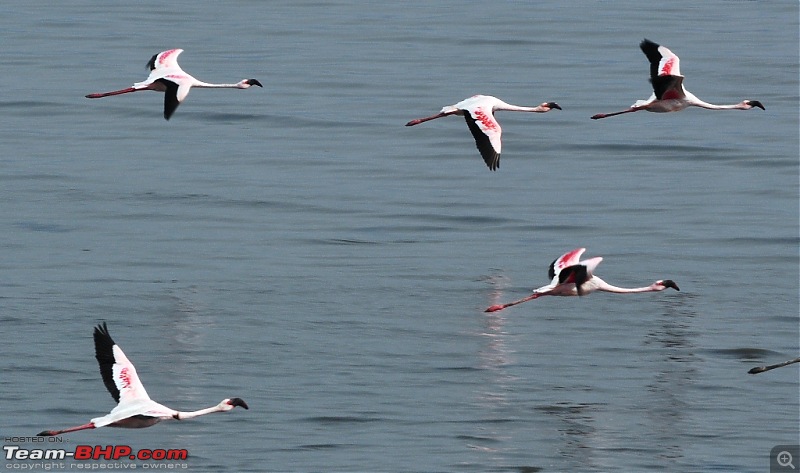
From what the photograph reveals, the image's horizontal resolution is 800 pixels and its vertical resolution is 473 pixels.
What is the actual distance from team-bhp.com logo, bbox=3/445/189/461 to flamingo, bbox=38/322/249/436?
499 mm

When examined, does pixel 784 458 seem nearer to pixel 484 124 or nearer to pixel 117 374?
pixel 484 124

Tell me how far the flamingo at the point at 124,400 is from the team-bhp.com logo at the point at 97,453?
0.50m

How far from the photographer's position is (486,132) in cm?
2188

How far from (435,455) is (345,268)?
770 cm

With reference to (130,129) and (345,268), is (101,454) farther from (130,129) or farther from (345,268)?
(130,129)

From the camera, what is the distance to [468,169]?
104ft

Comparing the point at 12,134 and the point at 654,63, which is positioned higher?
the point at 654,63

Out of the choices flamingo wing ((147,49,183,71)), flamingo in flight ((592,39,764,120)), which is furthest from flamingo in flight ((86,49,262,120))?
flamingo in flight ((592,39,764,120))

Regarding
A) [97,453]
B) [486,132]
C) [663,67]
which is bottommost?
[97,453]

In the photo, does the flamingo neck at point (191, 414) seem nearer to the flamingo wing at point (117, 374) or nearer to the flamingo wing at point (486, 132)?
the flamingo wing at point (117, 374)

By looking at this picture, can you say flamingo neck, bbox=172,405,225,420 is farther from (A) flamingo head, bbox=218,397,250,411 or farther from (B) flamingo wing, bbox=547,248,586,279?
(B) flamingo wing, bbox=547,248,586,279

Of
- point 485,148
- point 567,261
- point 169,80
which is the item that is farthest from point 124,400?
point 169,80

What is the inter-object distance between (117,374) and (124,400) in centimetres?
29

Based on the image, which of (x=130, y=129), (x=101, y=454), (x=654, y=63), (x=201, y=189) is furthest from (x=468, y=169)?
(x=101, y=454)
